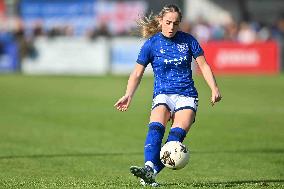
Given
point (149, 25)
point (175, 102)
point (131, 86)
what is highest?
point (149, 25)

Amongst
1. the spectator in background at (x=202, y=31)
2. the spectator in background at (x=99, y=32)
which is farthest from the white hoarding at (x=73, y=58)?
the spectator in background at (x=202, y=31)

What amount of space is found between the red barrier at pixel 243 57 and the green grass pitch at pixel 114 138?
6.23 meters

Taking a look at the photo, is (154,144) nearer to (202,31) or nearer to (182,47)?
(182,47)

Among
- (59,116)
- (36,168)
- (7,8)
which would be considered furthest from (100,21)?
(36,168)

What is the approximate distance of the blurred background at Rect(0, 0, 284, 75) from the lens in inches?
1422

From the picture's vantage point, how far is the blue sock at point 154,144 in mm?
9883

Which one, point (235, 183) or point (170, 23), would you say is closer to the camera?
point (170, 23)

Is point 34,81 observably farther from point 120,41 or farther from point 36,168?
point 36,168

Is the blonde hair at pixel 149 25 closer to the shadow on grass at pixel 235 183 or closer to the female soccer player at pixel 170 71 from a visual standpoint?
the female soccer player at pixel 170 71

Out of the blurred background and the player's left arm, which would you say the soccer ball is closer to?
the player's left arm

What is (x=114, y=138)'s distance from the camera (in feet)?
53.7

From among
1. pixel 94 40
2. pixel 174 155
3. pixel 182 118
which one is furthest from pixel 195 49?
pixel 94 40

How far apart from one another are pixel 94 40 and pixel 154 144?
26.9 metres

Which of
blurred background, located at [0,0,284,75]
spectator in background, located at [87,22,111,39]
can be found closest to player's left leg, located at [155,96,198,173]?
blurred background, located at [0,0,284,75]
